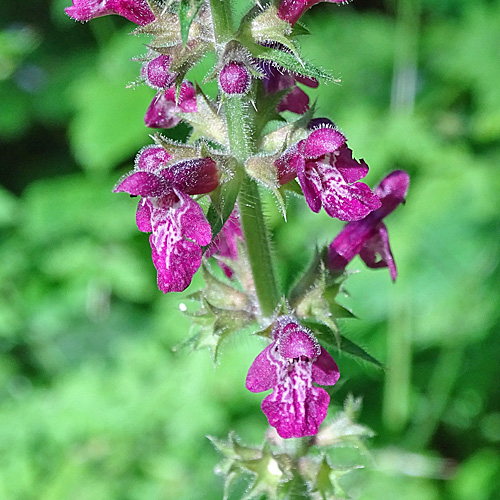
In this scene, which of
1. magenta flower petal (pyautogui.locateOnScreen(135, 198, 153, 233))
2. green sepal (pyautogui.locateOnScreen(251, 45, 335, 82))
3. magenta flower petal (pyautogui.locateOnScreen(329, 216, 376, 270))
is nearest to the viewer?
green sepal (pyautogui.locateOnScreen(251, 45, 335, 82))

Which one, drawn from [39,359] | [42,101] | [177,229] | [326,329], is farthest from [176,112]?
[42,101]

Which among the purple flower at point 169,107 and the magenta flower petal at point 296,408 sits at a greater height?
the purple flower at point 169,107

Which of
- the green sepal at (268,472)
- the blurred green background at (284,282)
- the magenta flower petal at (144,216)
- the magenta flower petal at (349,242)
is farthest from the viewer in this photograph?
the blurred green background at (284,282)

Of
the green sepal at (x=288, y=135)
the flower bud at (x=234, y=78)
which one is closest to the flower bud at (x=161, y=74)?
the flower bud at (x=234, y=78)

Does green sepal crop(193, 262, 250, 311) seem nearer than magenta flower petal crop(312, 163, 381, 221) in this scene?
No

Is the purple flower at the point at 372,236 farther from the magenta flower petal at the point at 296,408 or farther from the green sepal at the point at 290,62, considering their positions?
the green sepal at the point at 290,62

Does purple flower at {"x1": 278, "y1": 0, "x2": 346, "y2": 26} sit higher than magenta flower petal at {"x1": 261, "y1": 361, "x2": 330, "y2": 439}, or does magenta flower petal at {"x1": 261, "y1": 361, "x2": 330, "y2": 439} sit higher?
purple flower at {"x1": 278, "y1": 0, "x2": 346, "y2": 26}

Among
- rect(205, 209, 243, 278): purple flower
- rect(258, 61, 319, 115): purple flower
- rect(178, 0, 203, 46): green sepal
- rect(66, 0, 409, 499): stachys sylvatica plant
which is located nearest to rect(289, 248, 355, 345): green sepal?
rect(66, 0, 409, 499): stachys sylvatica plant

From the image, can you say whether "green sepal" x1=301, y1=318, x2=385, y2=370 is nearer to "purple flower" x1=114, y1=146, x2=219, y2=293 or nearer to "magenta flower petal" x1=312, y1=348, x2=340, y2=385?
"magenta flower petal" x1=312, y1=348, x2=340, y2=385
